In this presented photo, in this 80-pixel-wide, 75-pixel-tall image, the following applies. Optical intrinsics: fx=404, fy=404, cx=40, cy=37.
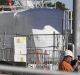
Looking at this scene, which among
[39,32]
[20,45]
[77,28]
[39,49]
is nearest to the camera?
[77,28]

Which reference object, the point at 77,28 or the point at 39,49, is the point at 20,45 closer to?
the point at 77,28

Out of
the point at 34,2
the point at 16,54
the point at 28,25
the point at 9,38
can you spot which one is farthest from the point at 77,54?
the point at 34,2

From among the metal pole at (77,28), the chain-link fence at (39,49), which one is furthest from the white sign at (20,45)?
the metal pole at (77,28)

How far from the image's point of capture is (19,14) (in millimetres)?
21156

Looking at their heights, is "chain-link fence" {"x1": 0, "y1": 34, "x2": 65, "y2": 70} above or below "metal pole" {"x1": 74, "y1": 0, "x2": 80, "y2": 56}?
below

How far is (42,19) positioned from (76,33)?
375 inches

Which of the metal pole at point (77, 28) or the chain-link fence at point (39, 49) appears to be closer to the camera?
the metal pole at point (77, 28)

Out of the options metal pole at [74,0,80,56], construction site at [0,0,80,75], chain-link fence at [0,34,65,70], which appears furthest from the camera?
construction site at [0,0,80,75]

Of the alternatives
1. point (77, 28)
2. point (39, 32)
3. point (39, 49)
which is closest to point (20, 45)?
point (77, 28)

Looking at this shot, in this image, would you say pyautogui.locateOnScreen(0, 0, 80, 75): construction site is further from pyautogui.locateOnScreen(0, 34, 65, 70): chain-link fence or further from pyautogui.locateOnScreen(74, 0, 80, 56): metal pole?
pyautogui.locateOnScreen(74, 0, 80, 56): metal pole

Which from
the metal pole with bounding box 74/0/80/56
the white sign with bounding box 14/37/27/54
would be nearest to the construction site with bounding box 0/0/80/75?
the white sign with bounding box 14/37/27/54

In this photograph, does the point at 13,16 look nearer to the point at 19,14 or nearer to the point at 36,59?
the point at 19,14

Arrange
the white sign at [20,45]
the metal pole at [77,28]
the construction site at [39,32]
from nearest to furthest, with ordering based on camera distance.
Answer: the metal pole at [77,28]
the white sign at [20,45]
the construction site at [39,32]

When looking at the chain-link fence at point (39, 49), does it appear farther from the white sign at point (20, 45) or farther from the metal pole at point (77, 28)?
the metal pole at point (77, 28)
